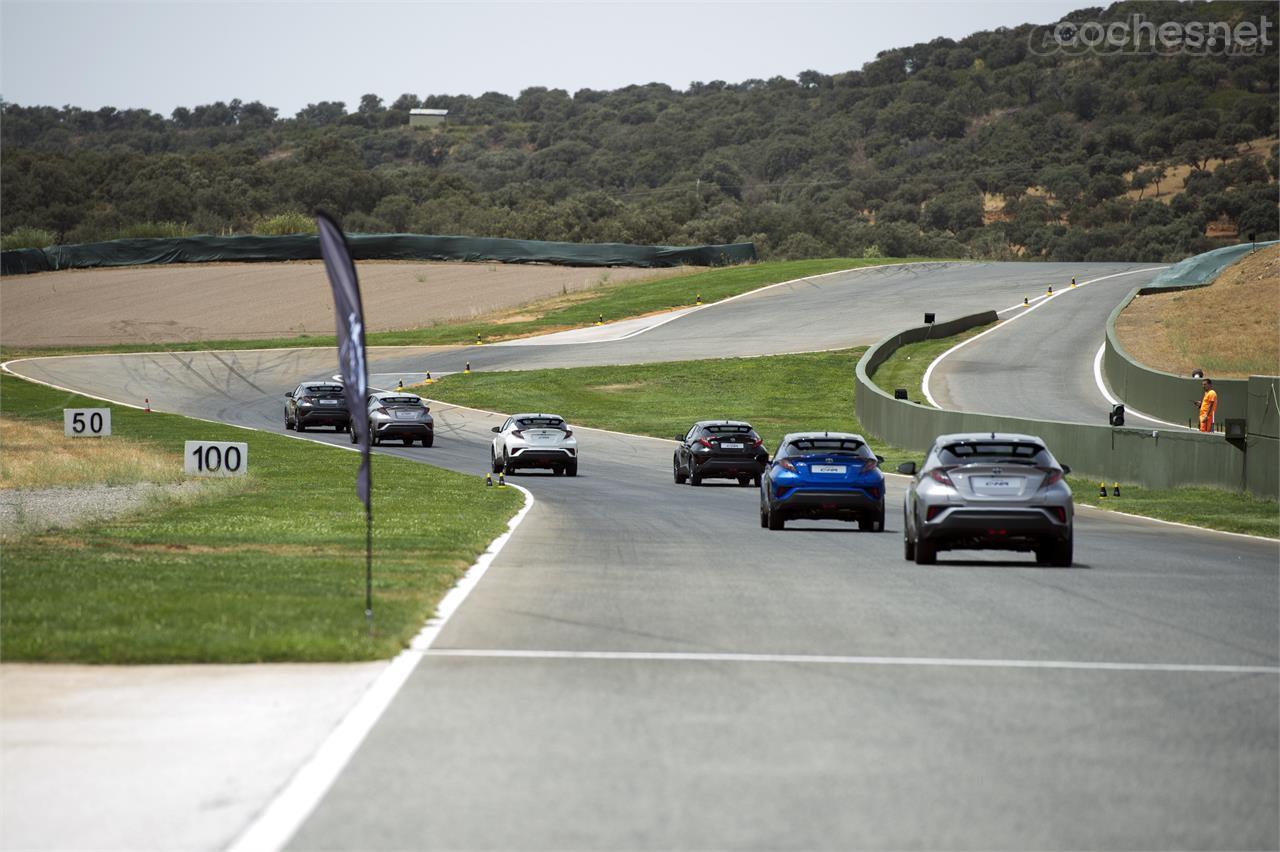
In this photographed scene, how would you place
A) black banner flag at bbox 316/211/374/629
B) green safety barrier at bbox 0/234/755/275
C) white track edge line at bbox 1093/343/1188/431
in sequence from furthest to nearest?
green safety barrier at bbox 0/234/755/275
white track edge line at bbox 1093/343/1188/431
black banner flag at bbox 316/211/374/629

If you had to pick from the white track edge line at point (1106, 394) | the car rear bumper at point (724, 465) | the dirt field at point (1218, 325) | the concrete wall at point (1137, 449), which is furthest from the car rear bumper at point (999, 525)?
the dirt field at point (1218, 325)

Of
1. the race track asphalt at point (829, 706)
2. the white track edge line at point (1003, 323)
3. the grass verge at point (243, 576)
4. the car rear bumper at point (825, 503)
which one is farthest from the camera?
the white track edge line at point (1003, 323)

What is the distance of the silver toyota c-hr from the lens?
17.9m

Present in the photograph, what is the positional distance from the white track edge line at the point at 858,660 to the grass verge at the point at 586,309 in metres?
63.4

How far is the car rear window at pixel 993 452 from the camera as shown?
18.5 m

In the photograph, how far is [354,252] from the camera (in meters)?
96.2

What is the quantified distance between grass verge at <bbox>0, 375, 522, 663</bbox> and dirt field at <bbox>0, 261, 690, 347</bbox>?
5164cm

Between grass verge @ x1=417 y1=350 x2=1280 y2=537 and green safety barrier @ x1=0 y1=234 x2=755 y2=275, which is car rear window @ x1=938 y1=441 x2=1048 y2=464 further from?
green safety barrier @ x1=0 y1=234 x2=755 y2=275

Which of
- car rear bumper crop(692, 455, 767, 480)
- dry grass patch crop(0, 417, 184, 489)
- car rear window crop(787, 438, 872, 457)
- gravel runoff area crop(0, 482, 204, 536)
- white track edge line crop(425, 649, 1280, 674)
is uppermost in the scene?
car rear window crop(787, 438, 872, 457)

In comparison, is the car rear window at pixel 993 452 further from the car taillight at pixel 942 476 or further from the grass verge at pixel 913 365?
the grass verge at pixel 913 365

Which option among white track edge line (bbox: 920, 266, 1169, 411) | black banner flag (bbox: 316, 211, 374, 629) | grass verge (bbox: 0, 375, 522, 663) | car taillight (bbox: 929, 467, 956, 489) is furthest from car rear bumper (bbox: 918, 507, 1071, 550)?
white track edge line (bbox: 920, 266, 1169, 411)

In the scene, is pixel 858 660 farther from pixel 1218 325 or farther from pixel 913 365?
pixel 1218 325

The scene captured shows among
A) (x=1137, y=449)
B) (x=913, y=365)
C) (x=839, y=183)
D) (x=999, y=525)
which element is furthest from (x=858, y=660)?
(x=839, y=183)

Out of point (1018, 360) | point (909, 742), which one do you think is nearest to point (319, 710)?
point (909, 742)
